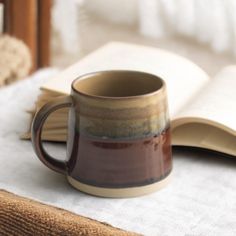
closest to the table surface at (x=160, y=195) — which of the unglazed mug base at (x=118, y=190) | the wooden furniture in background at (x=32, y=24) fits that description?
the unglazed mug base at (x=118, y=190)

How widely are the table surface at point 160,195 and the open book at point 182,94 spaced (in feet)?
0.07

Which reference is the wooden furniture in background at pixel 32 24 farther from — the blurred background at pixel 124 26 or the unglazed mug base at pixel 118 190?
the unglazed mug base at pixel 118 190

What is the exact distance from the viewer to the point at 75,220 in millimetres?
625

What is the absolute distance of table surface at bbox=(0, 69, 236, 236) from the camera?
68 cm

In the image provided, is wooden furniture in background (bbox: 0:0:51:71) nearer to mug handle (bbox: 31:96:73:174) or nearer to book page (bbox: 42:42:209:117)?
book page (bbox: 42:42:209:117)

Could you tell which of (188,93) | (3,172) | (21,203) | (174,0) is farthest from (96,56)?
(174,0)

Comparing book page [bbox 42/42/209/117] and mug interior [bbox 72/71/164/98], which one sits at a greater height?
mug interior [bbox 72/71/164/98]

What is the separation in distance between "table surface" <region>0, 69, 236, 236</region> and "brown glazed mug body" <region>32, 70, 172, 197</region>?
0.06 ft

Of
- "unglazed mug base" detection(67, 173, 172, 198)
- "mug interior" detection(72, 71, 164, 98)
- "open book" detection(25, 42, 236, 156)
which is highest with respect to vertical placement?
"mug interior" detection(72, 71, 164, 98)

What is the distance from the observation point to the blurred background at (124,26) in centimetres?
153

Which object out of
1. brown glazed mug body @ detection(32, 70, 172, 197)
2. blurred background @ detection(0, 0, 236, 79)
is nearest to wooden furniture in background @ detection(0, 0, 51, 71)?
blurred background @ detection(0, 0, 236, 79)

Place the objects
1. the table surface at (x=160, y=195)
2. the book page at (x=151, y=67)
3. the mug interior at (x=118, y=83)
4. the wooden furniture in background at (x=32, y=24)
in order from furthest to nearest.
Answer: the wooden furniture in background at (x=32, y=24) → the book page at (x=151, y=67) → the mug interior at (x=118, y=83) → the table surface at (x=160, y=195)

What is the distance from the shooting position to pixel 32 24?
1515mm

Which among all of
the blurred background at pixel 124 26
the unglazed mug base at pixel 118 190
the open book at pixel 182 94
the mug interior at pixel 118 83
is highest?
the mug interior at pixel 118 83
